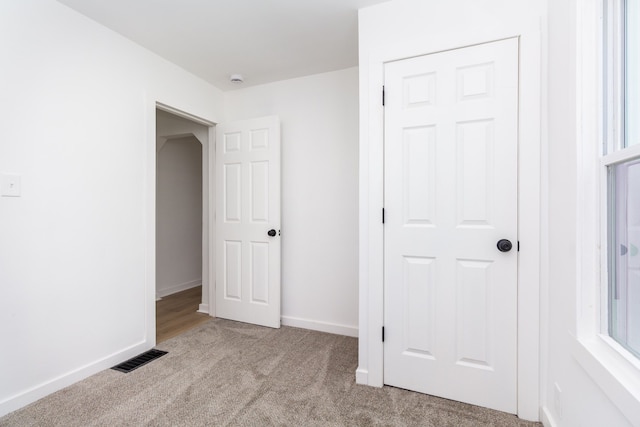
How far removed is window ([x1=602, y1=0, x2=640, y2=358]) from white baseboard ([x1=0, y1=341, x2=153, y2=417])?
2.83 meters

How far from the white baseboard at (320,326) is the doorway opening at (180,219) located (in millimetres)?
1014

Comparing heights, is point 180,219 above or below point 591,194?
below

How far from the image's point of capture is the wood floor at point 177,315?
2932 millimetres

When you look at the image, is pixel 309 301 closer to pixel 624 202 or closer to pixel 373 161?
pixel 373 161

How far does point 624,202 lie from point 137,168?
2.85 metres

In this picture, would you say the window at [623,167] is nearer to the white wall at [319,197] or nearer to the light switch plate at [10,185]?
the white wall at [319,197]

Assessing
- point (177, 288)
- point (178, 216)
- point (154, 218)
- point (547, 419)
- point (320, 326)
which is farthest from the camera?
point (178, 216)

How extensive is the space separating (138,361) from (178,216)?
259 centimetres

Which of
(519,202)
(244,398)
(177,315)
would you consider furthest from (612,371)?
(177,315)

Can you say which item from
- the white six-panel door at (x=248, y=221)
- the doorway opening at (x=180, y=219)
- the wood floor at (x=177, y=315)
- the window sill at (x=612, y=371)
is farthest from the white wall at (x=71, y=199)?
the window sill at (x=612, y=371)

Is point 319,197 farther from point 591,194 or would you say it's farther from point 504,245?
point 591,194

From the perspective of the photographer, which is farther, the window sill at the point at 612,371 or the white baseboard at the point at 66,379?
the white baseboard at the point at 66,379

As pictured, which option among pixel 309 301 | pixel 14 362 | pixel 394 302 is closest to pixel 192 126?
pixel 309 301

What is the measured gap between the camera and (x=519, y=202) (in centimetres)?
165
